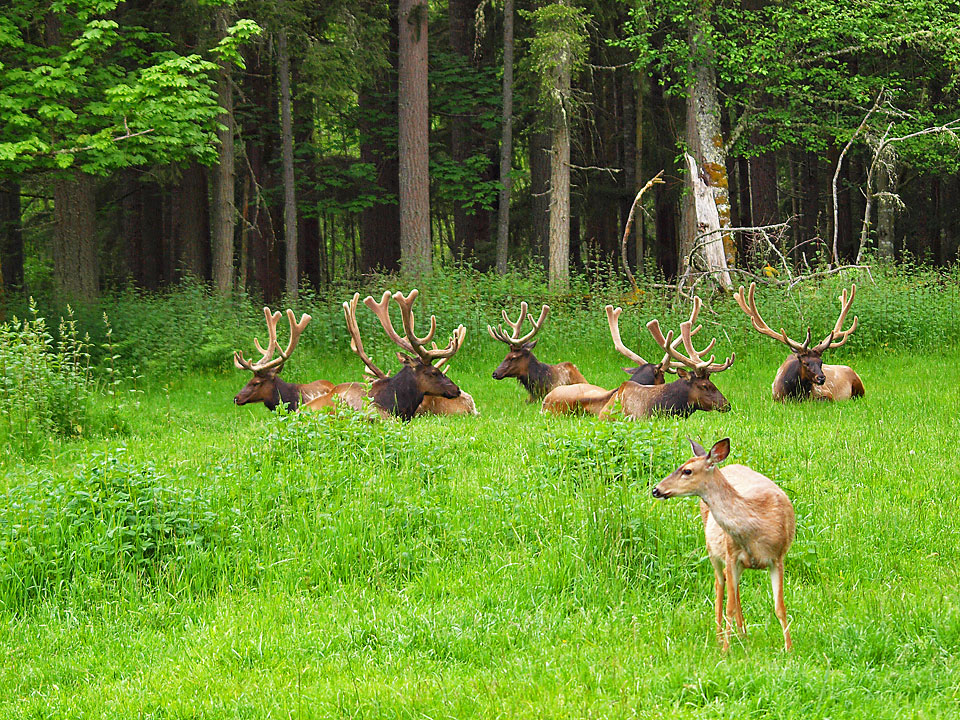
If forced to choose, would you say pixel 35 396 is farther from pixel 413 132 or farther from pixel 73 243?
pixel 413 132

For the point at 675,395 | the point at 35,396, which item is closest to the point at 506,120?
the point at 675,395

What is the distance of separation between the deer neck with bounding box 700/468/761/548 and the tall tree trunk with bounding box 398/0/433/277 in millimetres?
18107

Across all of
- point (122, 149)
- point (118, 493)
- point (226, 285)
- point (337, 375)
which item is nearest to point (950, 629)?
point (118, 493)

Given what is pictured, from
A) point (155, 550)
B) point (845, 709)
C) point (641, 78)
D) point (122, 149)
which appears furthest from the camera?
point (641, 78)

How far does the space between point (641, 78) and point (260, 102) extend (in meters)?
10.8

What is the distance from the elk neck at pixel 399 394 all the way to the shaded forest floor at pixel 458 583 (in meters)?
2.51

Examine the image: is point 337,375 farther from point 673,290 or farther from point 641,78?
point 641,78

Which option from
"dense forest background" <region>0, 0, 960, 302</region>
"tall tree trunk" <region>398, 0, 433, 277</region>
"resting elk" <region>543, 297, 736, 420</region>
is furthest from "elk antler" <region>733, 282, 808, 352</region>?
"tall tree trunk" <region>398, 0, 433, 277</region>

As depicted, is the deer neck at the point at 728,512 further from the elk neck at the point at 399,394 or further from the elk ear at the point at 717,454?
the elk neck at the point at 399,394

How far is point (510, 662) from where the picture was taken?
4.93m

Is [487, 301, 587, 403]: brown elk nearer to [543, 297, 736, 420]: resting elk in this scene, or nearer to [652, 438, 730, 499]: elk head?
[543, 297, 736, 420]: resting elk

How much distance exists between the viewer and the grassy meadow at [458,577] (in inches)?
183

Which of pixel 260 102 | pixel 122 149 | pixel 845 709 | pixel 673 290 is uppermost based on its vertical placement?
pixel 260 102

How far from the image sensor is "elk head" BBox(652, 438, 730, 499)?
4617mm
